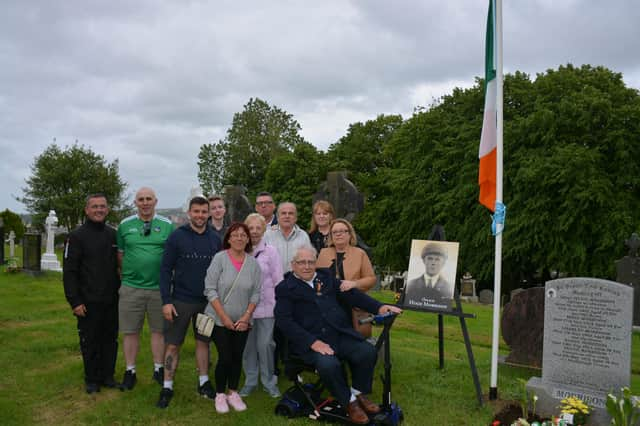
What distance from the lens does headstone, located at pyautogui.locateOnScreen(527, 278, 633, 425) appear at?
4.61 meters

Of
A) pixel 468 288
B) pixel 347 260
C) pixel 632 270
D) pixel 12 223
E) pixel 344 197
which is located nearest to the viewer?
pixel 347 260

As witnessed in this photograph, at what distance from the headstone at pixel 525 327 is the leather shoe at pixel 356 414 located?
10.2ft

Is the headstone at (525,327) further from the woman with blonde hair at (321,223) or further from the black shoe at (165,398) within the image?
the black shoe at (165,398)

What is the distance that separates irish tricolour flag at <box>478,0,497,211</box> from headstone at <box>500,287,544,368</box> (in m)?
2.07

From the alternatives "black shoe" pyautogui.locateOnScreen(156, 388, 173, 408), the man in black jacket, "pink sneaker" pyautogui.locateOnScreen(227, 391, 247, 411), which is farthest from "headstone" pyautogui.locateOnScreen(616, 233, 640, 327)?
the man in black jacket

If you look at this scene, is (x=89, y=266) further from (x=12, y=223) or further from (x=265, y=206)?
(x=12, y=223)

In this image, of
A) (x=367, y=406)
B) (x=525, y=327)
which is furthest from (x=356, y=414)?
(x=525, y=327)

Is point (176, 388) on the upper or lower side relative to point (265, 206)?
lower

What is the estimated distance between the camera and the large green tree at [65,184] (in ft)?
130

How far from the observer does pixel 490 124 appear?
516 cm

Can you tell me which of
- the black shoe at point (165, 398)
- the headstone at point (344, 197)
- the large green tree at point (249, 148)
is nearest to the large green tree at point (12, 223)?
the large green tree at point (249, 148)

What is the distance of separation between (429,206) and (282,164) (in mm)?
12797

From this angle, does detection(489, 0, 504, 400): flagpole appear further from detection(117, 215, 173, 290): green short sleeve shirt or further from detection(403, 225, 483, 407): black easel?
detection(117, 215, 173, 290): green short sleeve shirt

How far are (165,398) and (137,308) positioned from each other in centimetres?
99
